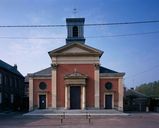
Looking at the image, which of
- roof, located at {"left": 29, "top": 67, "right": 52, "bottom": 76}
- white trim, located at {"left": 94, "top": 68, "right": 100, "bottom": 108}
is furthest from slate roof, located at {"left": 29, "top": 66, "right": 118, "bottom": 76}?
white trim, located at {"left": 94, "top": 68, "right": 100, "bottom": 108}

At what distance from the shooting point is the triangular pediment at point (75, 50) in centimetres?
4488

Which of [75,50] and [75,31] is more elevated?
[75,31]

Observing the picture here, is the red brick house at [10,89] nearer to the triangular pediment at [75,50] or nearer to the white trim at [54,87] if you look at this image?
the white trim at [54,87]

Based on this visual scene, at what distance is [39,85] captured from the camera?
45094mm

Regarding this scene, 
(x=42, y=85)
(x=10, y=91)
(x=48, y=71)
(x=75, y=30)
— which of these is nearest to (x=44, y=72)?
(x=48, y=71)

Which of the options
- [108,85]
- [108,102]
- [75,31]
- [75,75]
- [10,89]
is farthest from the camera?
[10,89]

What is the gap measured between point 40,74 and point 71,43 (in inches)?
258

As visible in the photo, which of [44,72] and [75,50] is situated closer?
[75,50]

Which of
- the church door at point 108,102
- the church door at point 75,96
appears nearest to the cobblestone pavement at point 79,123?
the church door at point 75,96

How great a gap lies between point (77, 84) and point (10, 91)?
12.6 metres

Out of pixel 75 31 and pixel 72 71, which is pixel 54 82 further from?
pixel 75 31

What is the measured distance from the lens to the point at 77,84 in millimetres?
44156

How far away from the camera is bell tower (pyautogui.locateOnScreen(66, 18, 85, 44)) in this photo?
48622mm

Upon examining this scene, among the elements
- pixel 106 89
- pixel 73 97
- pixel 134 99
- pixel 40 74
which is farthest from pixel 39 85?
pixel 134 99
